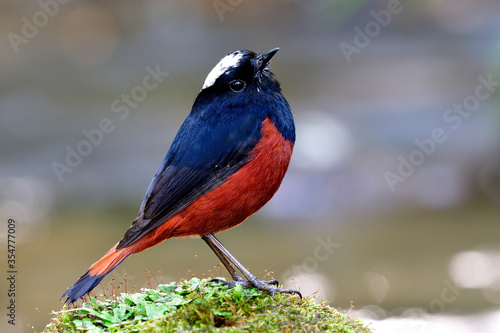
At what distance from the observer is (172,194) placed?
401 cm

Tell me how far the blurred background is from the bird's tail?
306 centimetres

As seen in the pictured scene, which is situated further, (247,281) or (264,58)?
(264,58)

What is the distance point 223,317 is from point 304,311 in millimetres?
531

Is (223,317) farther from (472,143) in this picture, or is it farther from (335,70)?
(335,70)

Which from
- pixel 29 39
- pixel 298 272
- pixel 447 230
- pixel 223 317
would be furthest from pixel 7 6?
pixel 223 317

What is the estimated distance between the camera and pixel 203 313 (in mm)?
3416
